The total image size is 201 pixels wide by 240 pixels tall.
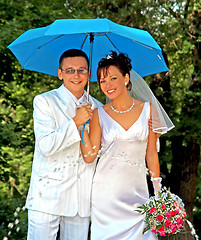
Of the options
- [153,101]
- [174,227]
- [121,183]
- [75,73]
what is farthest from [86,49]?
[174,227]

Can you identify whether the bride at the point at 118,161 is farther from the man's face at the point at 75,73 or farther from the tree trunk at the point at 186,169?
the tree trunk at the point at 186,169

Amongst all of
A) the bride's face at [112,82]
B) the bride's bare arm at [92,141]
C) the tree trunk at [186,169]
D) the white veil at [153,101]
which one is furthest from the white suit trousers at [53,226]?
the tree trunk at [186,169]

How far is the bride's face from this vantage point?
4.29 m

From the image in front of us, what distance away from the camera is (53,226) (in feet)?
13.1

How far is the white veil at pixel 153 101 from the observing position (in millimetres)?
4238

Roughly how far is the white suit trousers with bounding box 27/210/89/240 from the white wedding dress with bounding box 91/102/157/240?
0.70ft

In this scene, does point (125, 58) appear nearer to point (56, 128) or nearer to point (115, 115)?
point (115, 115)

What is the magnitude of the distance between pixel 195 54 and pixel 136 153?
4.91m

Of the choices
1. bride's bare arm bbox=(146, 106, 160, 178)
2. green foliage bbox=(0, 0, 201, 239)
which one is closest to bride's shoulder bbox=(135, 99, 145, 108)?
bride's bare arm bbox=(146, 106, 160, 178)

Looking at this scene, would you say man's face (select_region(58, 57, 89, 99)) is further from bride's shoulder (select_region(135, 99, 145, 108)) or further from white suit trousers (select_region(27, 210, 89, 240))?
white suit trousers (select_region(27, 210, 89, 240))

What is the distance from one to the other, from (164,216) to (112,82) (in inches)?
52.4

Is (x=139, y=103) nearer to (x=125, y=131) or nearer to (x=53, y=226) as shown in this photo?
(x=125, y=131)

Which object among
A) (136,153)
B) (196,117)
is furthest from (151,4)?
(136,153)

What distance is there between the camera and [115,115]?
4.36 meters
